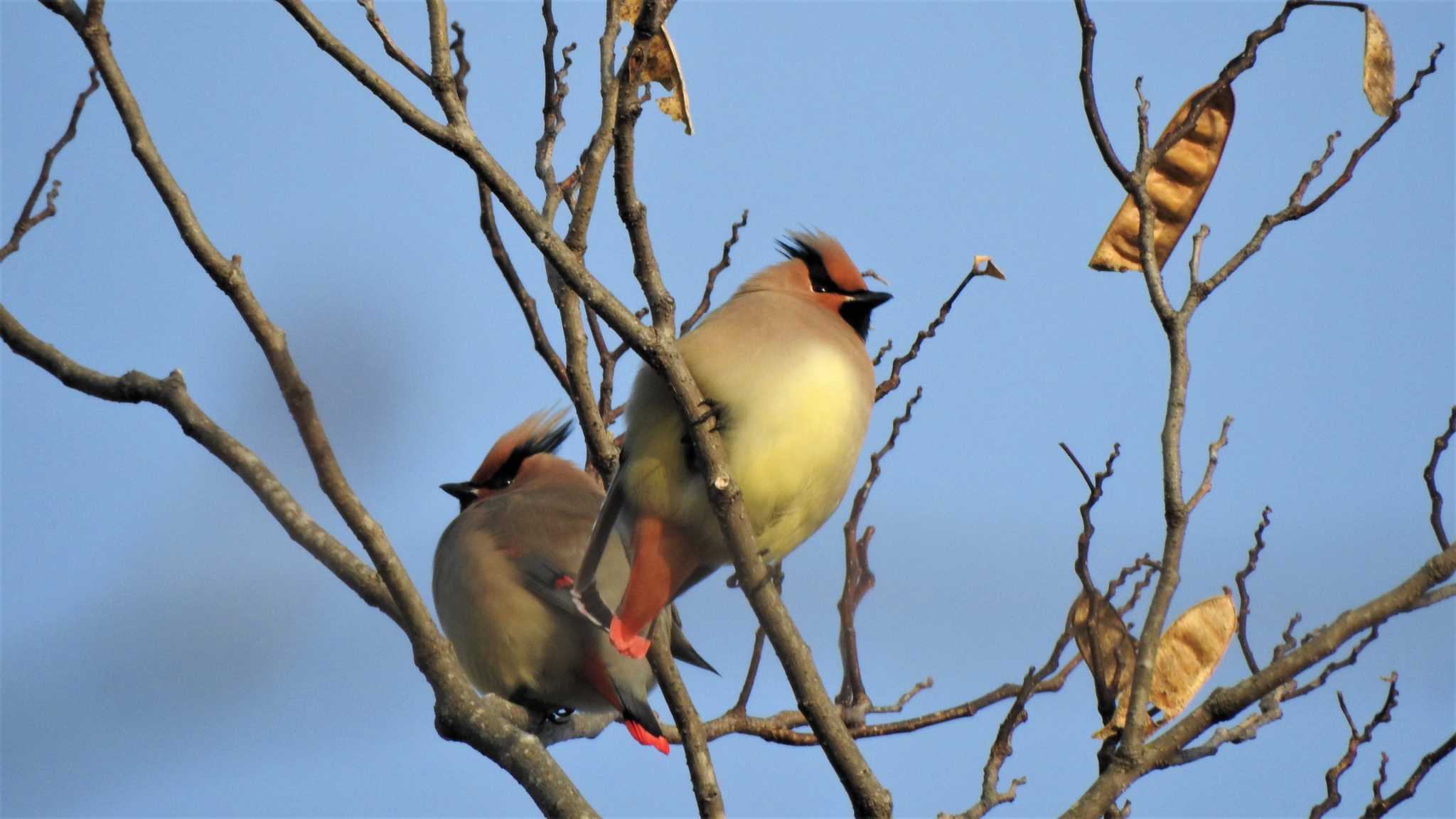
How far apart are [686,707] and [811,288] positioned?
1188mm

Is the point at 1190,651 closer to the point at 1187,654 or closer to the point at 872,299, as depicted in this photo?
the point at 1187,654

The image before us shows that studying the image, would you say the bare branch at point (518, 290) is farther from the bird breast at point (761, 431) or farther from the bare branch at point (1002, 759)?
the bare branch at point (1002, 759)

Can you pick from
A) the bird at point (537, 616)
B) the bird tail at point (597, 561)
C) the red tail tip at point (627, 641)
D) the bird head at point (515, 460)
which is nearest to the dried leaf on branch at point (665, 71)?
the bird tail at point (597, 561)

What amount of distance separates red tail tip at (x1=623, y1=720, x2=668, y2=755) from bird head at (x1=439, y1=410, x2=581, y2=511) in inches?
50.6

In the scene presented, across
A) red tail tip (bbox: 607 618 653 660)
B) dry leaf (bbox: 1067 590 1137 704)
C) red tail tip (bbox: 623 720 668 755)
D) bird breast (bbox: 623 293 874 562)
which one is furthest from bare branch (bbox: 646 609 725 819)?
red tail tip (bbox: 623 720 668 755)

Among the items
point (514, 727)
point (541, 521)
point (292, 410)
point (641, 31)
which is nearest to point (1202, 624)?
point (514, 727)

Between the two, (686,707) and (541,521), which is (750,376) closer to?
(686,707)

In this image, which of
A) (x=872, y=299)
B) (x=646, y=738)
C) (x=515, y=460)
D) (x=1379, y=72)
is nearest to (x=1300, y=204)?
(x=1379, y=72)

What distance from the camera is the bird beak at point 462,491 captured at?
203 inches

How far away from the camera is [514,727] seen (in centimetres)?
254

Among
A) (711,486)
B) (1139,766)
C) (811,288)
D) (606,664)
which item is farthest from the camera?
(606,664)

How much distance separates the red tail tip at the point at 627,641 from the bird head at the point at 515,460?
6.95 feet

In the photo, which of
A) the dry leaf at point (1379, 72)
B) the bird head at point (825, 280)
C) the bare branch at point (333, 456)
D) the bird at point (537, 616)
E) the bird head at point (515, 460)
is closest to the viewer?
the bare branch at point (333, 456)

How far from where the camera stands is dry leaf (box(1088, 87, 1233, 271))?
2.89 meters
